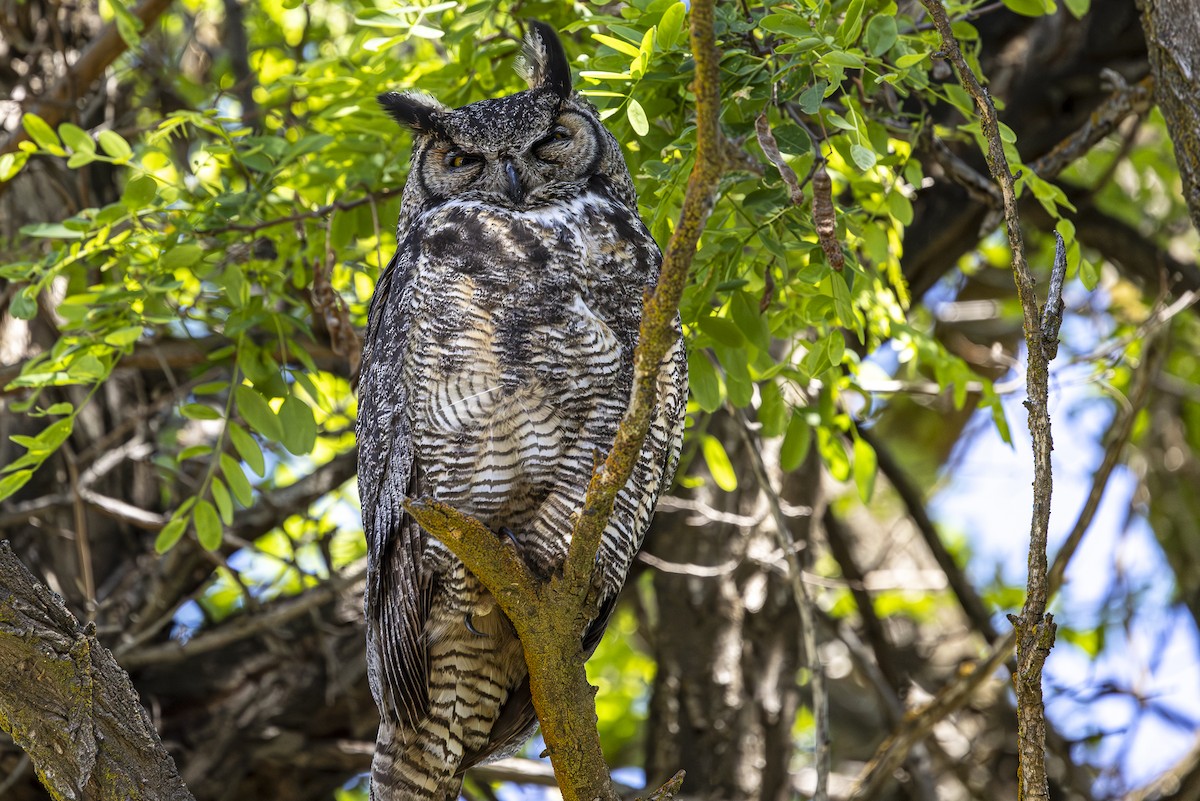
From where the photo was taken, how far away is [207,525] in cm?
279

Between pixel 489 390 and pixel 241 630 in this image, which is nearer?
pixel 489 390

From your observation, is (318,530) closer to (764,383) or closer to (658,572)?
(658,572)

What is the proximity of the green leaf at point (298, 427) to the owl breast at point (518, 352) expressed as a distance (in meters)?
0.41

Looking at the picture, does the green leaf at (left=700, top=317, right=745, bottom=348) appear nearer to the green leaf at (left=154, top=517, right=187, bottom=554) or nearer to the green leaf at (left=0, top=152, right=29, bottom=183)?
the green leaf at (left=154, top=517, right=187, bottom=554)

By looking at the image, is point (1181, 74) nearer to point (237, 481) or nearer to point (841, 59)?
point (841, 59)

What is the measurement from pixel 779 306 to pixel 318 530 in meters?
1.56

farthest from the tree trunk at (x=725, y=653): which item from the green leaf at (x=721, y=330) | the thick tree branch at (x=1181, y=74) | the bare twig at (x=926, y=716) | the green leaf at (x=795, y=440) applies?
the thick tree branch at (x=1181, y=74)

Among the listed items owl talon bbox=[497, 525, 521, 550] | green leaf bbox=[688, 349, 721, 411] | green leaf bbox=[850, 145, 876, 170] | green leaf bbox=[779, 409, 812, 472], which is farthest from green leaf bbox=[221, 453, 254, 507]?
green leaf bbox=[850, 145, 876, 170]

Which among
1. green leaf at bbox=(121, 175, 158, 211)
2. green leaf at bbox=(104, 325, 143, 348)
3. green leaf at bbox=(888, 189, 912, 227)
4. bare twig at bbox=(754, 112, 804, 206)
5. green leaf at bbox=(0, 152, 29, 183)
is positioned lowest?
green leaf at bbox=(104, 325, 143, 348)

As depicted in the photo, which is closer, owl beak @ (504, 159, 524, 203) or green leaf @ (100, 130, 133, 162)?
owl beak @ (504, 159, 524, 203)

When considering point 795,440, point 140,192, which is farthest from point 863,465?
point 140,192

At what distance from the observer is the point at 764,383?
10.7ft

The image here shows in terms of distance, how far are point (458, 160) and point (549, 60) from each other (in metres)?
0.30

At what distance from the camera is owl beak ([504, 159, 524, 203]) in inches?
99.7
